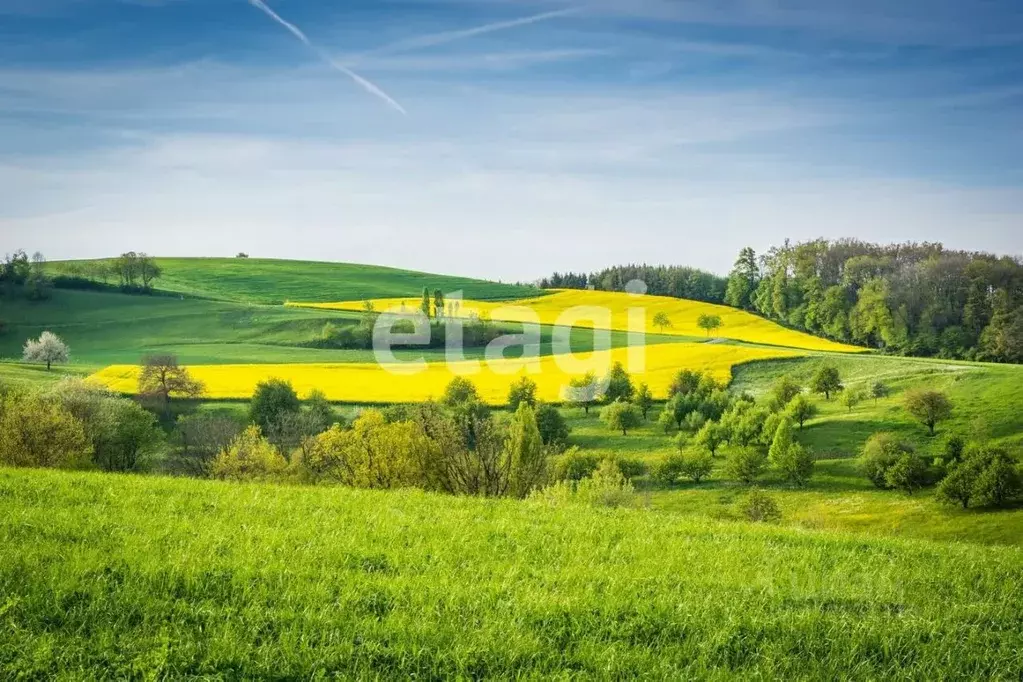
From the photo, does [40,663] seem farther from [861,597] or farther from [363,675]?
[861,597]

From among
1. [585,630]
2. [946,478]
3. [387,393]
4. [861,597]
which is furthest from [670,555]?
[387,393]

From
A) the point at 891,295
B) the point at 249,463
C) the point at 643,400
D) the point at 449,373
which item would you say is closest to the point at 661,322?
the point at 891,295

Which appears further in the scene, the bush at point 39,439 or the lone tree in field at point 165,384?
the lone tree in field at point 165,384

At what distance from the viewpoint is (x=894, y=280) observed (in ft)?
353

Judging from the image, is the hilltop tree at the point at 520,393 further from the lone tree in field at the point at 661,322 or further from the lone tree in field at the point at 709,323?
the lone tree in field at the point at 661,322

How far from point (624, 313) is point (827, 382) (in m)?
48.6

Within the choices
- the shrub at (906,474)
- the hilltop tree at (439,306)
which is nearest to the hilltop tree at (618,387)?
the shrub at (906,474)

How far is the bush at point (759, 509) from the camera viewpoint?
54.6m

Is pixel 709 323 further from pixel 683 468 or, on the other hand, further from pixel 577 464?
pixel 577 464

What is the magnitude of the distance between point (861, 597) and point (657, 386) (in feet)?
253

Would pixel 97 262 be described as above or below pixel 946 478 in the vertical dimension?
above

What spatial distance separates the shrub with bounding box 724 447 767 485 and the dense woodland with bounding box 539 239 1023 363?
45792 mm

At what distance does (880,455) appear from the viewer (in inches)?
2507

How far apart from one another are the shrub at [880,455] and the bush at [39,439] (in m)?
55.1
